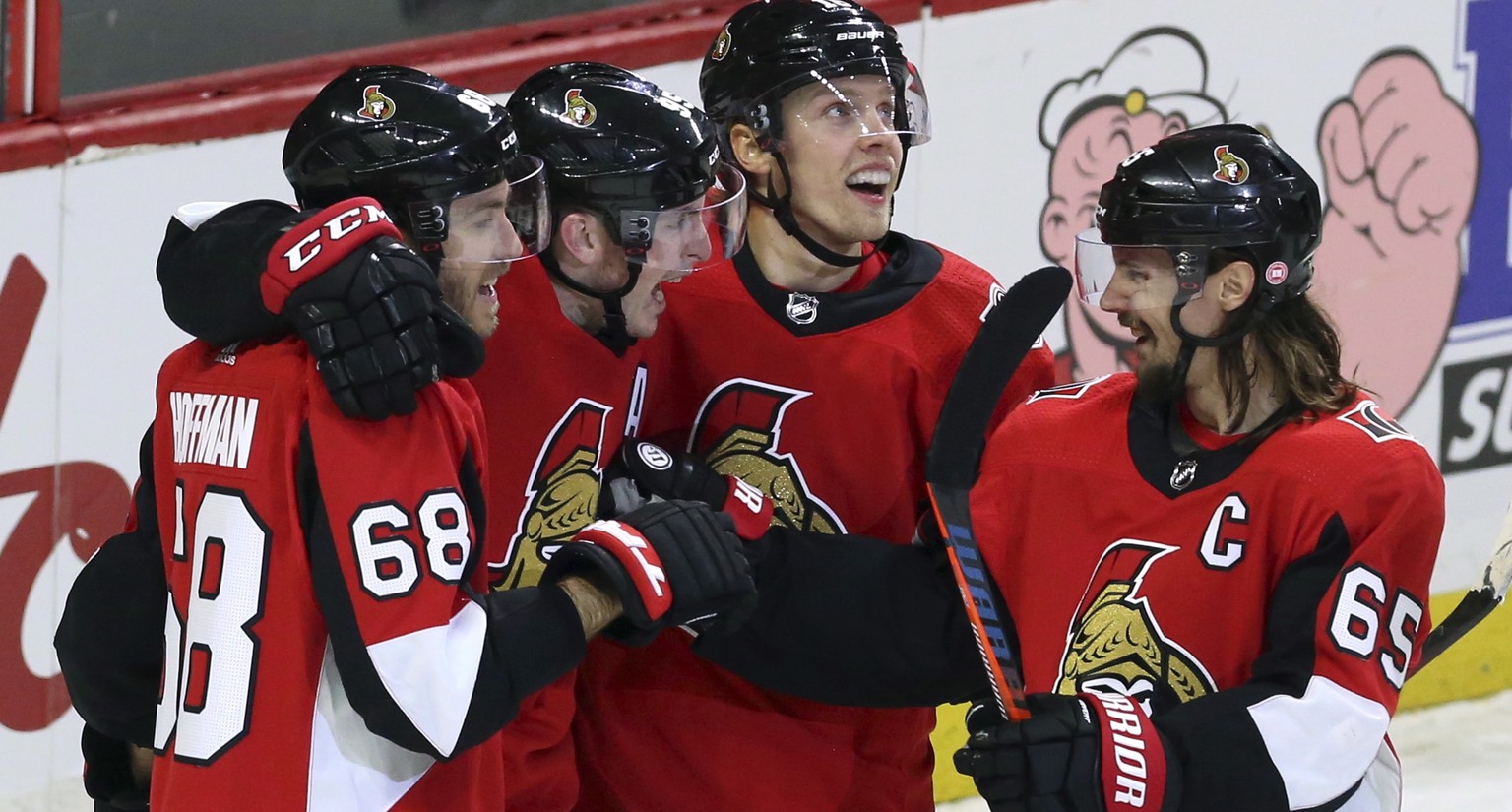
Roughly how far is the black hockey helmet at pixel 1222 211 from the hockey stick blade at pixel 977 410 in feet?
0.55

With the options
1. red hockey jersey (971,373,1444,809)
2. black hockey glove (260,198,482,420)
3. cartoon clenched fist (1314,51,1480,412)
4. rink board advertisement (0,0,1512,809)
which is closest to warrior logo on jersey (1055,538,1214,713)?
red hockey jersey (971,373,1444,809)

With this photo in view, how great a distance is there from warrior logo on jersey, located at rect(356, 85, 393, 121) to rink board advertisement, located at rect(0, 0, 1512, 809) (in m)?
1.33

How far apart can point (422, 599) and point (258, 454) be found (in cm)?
19

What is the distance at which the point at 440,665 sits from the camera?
1.71 metres

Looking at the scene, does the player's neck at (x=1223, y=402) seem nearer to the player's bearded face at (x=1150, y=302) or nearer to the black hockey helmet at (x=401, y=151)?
the player's bearded face at (x=1150, y=302)

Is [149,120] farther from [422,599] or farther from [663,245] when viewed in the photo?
[422,599]

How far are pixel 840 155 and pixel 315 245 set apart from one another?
924 mm

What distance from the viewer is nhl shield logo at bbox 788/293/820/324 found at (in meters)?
2.43

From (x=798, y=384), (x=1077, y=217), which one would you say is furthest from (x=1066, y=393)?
(x=1077, y=217)

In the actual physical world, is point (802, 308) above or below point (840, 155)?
below

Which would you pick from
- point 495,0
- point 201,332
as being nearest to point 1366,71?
point 495,0

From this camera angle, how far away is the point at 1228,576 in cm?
206

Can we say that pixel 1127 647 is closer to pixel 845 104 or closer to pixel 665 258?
pixel 665 258

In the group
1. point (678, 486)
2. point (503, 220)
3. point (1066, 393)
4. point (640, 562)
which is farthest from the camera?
point (1066, 393)
